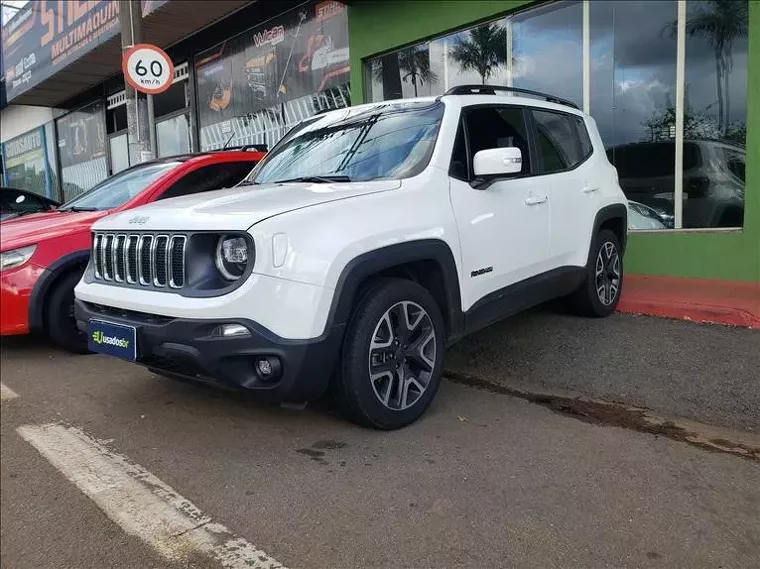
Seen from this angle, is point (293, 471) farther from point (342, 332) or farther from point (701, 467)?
point (701, 467)

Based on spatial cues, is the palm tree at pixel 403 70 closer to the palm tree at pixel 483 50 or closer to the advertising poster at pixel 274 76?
the palm tree at pixel 483 50

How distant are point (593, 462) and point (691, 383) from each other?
1.33m

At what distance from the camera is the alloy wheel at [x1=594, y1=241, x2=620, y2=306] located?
5434 mm

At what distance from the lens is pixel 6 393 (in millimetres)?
4492

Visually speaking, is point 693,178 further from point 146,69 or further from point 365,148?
point 146,69

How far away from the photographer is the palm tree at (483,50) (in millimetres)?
7984

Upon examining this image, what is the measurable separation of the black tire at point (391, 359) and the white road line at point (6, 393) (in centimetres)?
256

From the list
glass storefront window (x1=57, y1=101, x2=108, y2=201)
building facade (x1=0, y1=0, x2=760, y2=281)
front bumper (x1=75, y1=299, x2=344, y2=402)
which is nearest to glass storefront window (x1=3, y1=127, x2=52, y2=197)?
glass storefront window (x1=57, y1=101, x2=108, y2=201)

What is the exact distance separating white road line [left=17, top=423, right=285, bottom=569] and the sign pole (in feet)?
17.5

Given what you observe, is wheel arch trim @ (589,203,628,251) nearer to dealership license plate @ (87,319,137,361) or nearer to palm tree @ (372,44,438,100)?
dealership license plate @ (87,319,137,361)

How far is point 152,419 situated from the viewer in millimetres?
3826

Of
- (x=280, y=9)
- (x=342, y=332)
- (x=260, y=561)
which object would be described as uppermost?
(x=280, y=9)

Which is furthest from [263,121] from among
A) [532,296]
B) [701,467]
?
[701,467]

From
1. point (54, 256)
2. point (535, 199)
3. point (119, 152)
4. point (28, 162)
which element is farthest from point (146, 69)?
point (28, 162)
